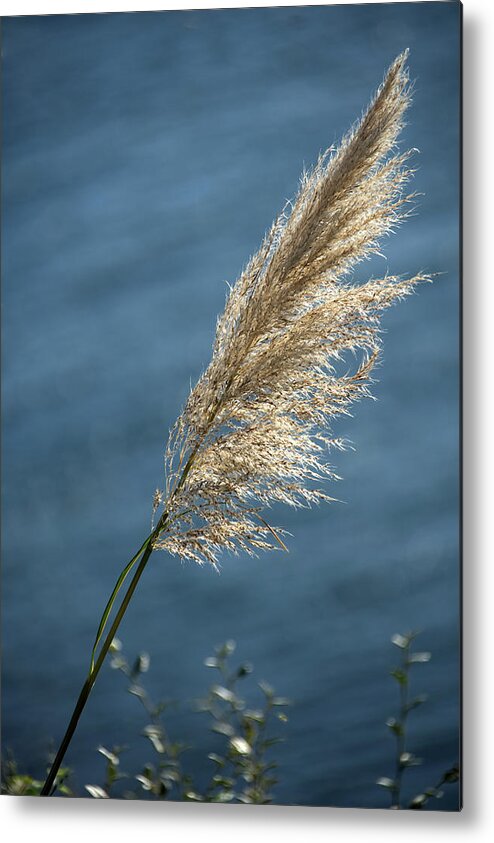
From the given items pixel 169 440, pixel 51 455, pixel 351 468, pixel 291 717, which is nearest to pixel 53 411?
pixel 51 455

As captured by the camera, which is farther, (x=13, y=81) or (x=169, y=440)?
(x=13, y=81)

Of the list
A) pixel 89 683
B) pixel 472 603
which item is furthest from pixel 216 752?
pixel 472 603

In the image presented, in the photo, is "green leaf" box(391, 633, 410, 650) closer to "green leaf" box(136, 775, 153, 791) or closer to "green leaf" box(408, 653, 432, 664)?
"green leaf" box(408, 653, 432, 664)

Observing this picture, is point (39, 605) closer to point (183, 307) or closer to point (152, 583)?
point (152, 583)

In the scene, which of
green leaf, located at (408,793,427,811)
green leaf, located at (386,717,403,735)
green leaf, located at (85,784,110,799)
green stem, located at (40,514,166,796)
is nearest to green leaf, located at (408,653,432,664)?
green leaf, located at (386,717,403,735)

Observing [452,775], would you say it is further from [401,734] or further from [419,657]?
[419,657]

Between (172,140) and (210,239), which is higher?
(172,140)
